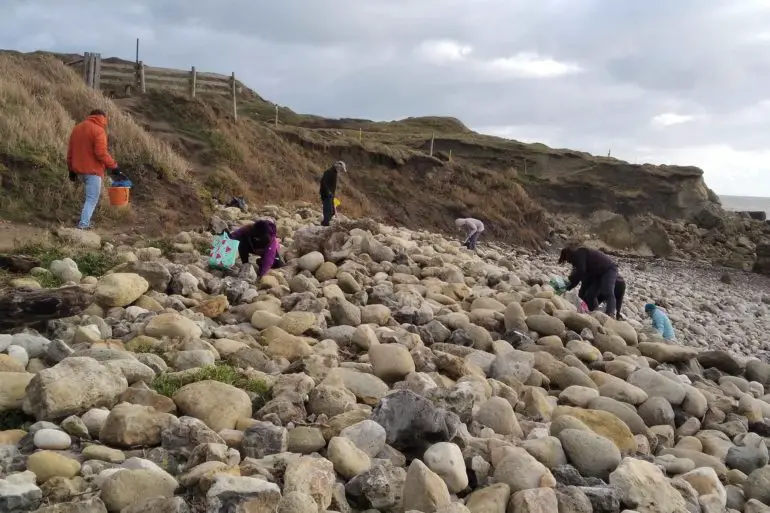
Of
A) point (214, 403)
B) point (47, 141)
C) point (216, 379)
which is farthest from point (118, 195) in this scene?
point (214, 403)

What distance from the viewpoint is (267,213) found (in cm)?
1305

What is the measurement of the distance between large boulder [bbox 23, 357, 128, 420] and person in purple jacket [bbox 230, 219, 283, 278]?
13.8 feet

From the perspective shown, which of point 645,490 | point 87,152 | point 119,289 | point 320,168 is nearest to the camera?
point 645,490

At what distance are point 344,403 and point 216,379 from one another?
0.82 m

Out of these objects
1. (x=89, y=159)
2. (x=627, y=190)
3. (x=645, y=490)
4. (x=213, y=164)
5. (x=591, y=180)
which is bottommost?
(x=645, y=490)

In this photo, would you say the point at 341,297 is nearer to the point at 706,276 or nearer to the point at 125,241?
the point at 125,241

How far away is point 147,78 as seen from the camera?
21.2 m

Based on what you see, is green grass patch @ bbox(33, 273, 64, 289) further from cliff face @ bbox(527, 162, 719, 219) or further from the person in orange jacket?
cliff face @ bbox(527, 162, 719, 219)

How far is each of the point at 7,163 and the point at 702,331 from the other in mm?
13176

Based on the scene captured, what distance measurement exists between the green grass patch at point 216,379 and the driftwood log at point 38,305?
1630 mm

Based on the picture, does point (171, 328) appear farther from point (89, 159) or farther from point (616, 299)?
Result: point (616, 299)

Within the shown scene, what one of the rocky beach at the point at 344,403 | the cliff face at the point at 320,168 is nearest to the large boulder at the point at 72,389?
the rocky beach at the point at 344,403

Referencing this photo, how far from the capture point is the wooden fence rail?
62.4ft

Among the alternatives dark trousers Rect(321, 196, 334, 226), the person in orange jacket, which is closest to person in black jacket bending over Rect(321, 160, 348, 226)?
dark trousers Rect(321, 196, 334, 226)
